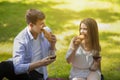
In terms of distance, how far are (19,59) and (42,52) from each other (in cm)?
44

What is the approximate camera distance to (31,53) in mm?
4637

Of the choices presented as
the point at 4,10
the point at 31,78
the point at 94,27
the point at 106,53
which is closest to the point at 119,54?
the point at 106,53

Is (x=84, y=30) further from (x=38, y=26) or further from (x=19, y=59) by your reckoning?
(x=19, y=59)

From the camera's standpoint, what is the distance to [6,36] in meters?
7.55

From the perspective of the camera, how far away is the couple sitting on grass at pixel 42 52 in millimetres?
4406

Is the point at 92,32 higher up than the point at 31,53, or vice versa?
the point at 92,32

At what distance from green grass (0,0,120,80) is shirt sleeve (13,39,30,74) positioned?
4.76ft

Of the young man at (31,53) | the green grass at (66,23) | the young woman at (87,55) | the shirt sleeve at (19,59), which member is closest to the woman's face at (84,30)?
the young woman at (87,55)

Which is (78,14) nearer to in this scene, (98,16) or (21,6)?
(98,16)

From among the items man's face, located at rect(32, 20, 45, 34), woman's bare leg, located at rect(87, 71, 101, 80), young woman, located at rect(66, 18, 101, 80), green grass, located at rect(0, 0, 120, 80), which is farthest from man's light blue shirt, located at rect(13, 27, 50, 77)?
green grass, located at rect(0, 0, 120, 80)

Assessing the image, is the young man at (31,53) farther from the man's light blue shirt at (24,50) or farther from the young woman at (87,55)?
the young woman at (87,55)

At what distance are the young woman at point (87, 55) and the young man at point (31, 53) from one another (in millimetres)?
367

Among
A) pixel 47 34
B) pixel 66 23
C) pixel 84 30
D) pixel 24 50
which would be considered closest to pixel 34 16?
pixel 47 34

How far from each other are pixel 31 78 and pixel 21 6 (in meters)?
5.59
